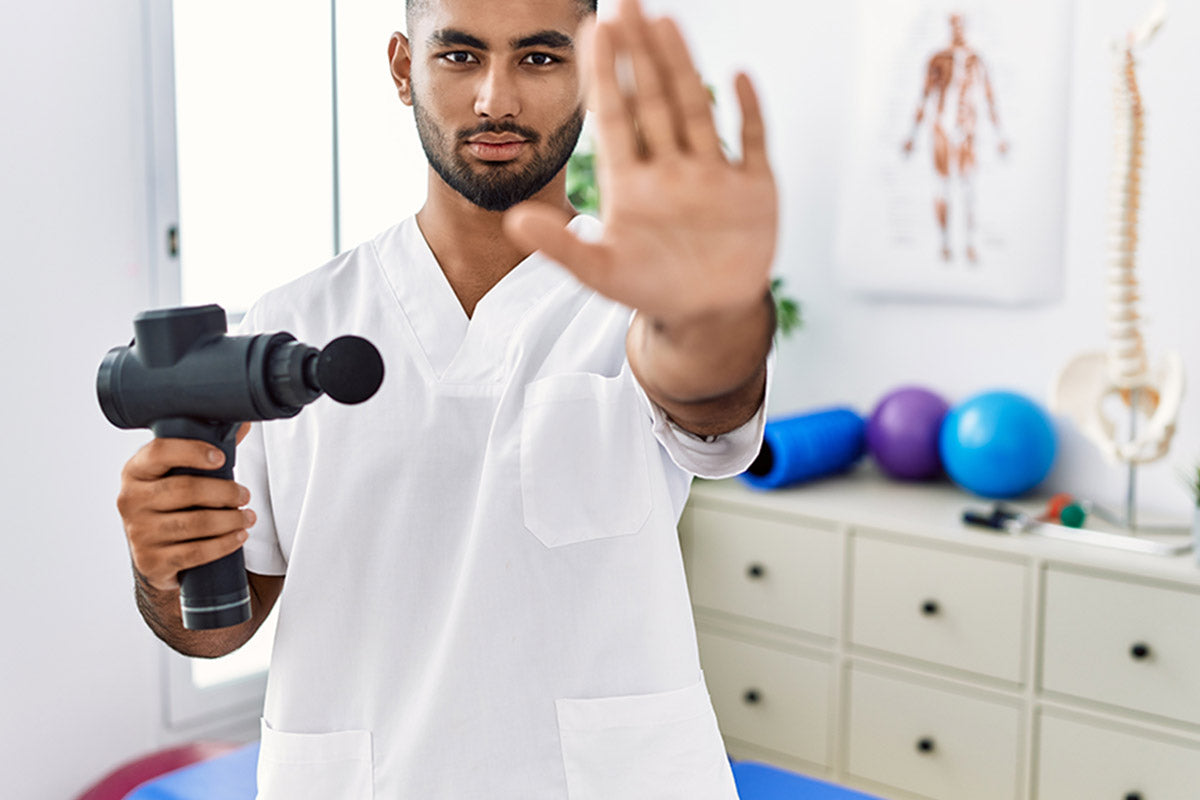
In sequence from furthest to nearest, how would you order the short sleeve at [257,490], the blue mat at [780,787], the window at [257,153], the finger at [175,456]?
the window at [257,153] < the blue mat at [780,787] < the short sleeve at [257,490] < the finger at [175,456]

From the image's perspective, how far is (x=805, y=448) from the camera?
256 cm

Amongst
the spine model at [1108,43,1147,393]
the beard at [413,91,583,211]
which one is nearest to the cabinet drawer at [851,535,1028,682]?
the spine model at [1108,43,1147,393]

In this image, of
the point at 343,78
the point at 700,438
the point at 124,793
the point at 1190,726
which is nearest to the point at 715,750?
the point at 700,438

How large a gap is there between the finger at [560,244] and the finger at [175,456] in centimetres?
33

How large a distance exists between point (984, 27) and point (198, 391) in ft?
7.43

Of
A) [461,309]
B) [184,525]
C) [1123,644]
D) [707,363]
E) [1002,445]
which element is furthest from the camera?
[1002,445]

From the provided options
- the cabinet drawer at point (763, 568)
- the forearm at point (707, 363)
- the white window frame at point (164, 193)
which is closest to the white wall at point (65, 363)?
the white window frame at point (164, 193)

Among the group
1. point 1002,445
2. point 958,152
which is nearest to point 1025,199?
point 958,152

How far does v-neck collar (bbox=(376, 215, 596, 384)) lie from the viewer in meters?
1.02

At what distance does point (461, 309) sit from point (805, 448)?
63.7 inches

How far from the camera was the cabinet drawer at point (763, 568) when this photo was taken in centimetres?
244

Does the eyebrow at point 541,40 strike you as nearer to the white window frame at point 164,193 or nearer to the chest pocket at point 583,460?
the chest pocket at point 583,460

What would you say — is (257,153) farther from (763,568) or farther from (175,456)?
(175,456)

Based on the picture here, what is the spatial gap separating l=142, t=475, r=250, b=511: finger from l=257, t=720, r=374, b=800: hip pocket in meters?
0.29
